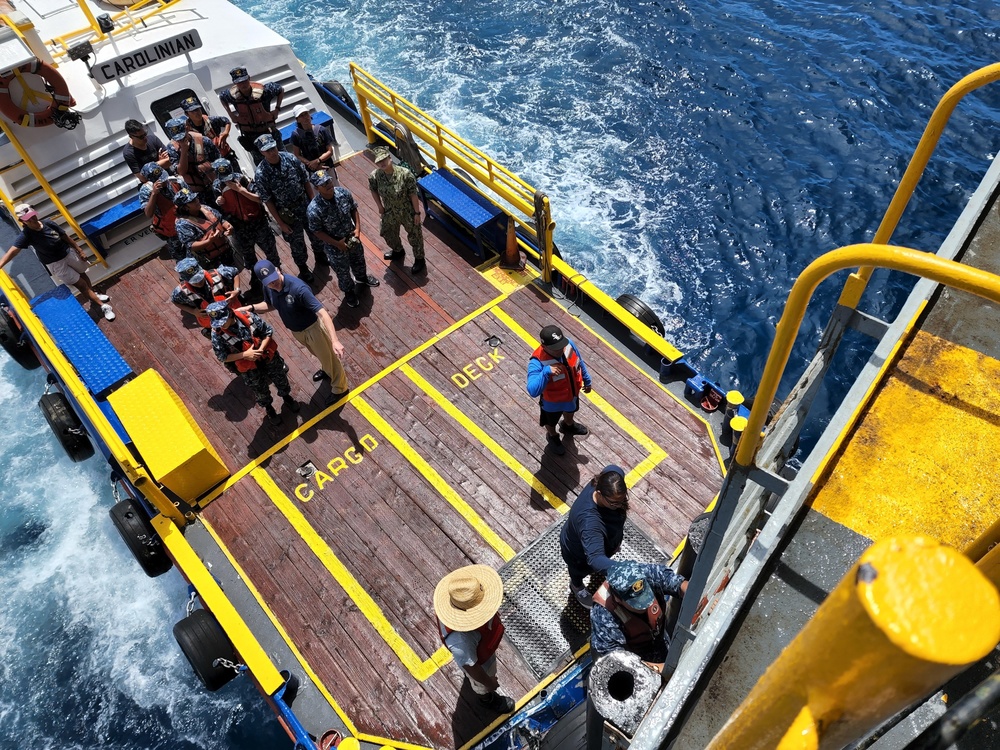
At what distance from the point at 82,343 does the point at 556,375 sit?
6780 mm

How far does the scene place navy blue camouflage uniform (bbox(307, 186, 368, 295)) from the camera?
→ 9.34 m

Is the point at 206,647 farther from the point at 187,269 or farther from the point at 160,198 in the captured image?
the point at 160,198

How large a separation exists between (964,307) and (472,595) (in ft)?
14.0

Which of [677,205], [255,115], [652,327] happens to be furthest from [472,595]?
[677,205]

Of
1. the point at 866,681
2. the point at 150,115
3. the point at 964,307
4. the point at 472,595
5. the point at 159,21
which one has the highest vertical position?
the point at 866,681

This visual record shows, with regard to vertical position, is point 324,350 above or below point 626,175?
above

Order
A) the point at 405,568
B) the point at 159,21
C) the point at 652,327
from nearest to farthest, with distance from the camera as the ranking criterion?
the point at 405,568 < the point at 652,327 < the point at 159,21

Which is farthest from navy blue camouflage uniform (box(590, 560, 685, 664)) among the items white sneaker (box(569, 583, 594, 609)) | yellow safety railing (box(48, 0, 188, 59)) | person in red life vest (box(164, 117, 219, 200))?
yellow safety railing (box(48, 0, 188, 59))

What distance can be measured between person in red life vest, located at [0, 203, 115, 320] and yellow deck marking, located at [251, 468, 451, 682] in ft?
15.3

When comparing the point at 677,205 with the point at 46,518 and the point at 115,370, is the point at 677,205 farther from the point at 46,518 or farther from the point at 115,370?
the point at 46,518

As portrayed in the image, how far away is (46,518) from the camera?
12.0 metres

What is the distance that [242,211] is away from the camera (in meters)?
9.87

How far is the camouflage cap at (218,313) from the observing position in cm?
790

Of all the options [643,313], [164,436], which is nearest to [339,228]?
[164,436]
